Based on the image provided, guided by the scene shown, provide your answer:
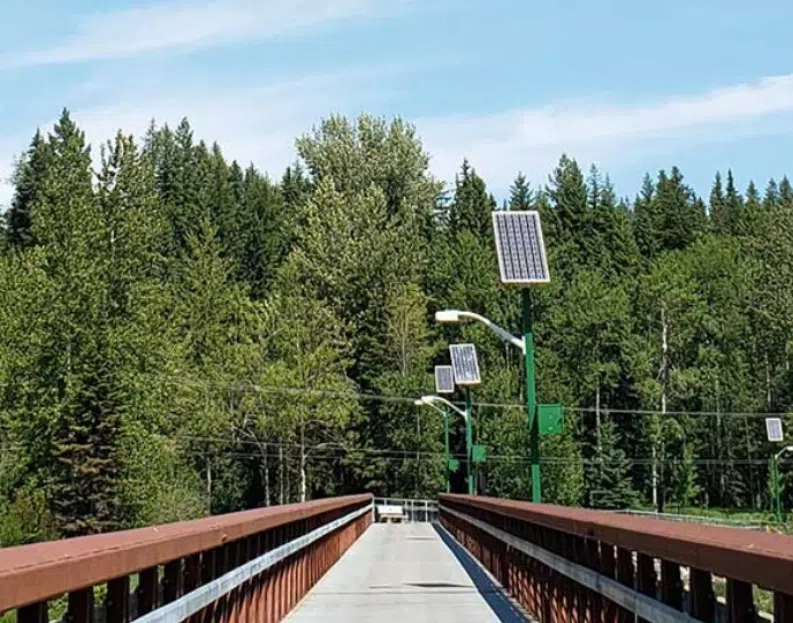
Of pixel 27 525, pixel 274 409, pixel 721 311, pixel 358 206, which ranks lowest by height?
pixel 27 525

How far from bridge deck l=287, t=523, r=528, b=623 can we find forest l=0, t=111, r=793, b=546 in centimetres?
3494

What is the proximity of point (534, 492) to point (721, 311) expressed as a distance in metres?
76.4

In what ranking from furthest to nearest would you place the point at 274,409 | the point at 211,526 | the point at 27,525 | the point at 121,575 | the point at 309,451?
the point at 309,451
the point at 274,409
the point at 27,525
the point at 211,526
the point at 121,575

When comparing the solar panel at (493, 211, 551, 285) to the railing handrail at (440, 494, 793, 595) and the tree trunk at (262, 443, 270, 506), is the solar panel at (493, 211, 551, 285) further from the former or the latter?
the tree trunk at (262, 443, 270, 506)

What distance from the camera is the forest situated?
195 ft

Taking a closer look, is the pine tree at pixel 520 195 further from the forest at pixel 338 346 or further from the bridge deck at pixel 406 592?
the bridge deck at pixel 406 592

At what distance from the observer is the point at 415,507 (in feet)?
260

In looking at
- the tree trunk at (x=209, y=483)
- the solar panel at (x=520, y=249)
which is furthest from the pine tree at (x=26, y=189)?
the solar panel at (x=520, y=249)

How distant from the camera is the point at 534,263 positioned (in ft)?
85.4

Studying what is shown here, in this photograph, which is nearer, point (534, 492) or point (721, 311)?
point (534, 492)

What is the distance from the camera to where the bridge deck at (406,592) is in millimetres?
12750

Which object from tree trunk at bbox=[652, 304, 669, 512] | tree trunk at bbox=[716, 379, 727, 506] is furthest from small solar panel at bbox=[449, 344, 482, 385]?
tree trunk at bbox=[716, 379, 727, 506]

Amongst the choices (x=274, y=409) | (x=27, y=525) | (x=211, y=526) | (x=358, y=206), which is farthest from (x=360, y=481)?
(x=211, y=526)

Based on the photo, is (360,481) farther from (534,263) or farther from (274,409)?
(534,263)
